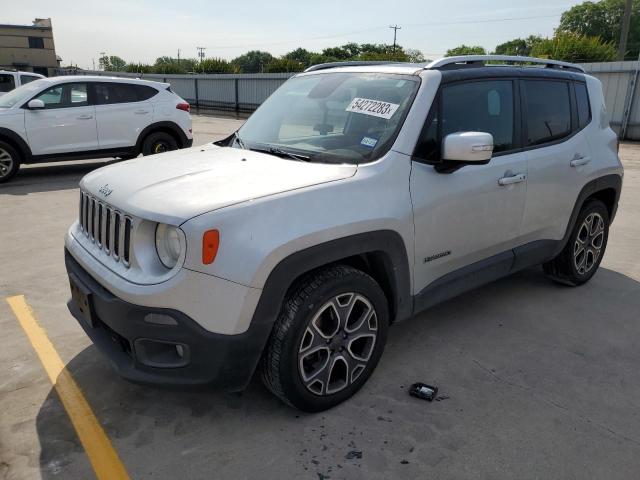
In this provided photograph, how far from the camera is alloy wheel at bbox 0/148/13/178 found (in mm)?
8719

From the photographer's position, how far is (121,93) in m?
9.77

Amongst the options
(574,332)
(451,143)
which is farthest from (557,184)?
(451,143)

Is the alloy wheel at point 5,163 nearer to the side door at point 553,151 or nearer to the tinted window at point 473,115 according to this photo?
the tinted window at point 473,115

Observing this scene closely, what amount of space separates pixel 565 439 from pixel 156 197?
2.35m

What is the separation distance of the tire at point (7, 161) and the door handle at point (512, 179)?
834cm

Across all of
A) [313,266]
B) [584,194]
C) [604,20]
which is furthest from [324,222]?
[604,20]

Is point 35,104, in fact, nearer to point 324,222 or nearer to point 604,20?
point 324,222

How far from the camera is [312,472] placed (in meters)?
2.38

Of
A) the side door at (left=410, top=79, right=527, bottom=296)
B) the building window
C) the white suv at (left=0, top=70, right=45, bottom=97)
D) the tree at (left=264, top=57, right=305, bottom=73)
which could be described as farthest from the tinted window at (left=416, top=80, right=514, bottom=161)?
the building window

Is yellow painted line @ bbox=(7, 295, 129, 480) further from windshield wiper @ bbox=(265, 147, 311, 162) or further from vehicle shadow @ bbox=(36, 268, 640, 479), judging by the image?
windshield wiper @ bbox=(265, 147, 311, 162)

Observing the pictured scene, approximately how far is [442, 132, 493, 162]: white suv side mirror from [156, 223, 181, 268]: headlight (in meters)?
1.54

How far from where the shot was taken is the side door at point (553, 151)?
12.4 ft

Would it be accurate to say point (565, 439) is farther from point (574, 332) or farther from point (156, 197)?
point (156, 197)

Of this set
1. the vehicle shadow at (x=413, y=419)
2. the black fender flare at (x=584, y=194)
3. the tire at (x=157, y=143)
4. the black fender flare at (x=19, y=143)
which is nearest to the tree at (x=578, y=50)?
the tire at (x=157, y=143)
